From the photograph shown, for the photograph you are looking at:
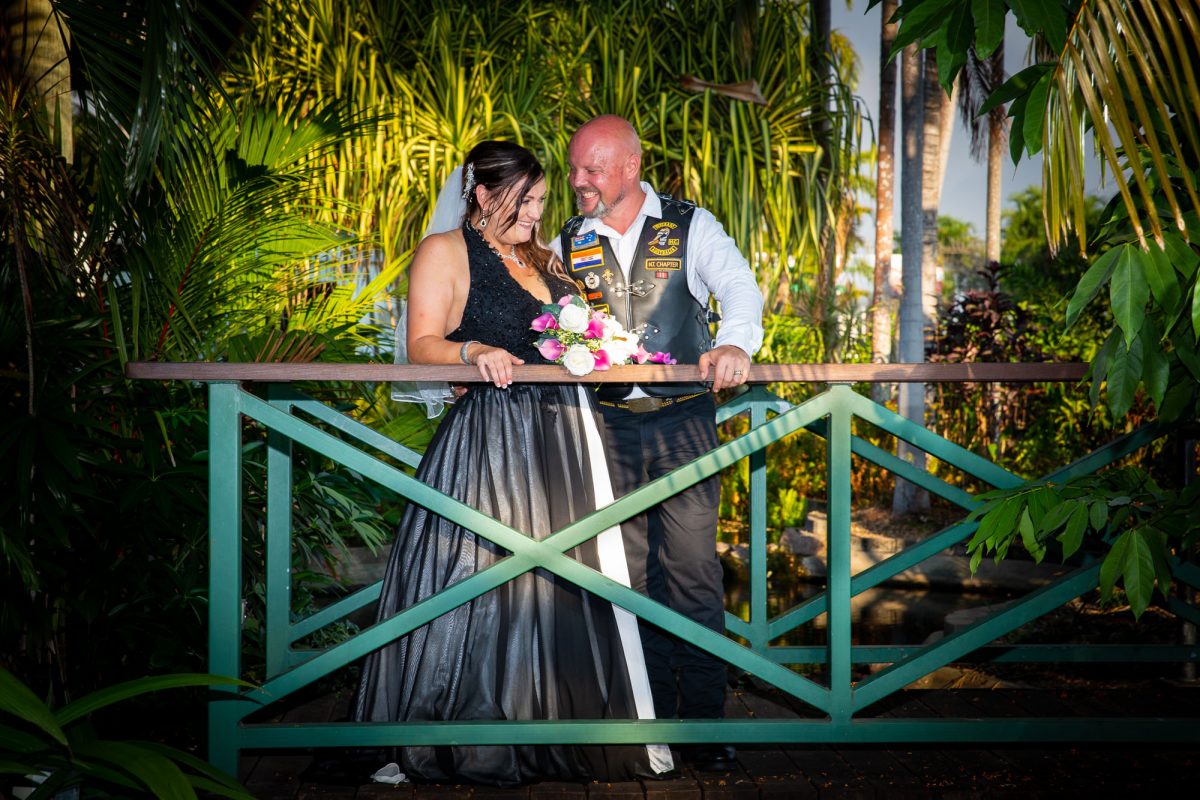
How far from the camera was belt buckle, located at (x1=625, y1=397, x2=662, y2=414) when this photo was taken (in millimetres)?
2779

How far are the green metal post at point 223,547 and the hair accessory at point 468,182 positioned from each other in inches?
32.6

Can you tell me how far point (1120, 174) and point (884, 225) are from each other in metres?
7.06

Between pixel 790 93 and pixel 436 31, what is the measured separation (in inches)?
81.3

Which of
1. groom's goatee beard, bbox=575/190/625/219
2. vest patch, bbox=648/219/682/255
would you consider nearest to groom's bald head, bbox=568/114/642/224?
groom's goatee beard, bbox=575/190/625/219

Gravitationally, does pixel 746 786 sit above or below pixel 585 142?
below

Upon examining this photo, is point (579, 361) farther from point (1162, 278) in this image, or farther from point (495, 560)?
point (1162, 278)

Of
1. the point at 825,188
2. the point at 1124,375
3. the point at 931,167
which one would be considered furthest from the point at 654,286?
the point at 931,167

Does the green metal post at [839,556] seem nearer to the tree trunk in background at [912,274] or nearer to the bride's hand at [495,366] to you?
the bride's hand at [495,366]

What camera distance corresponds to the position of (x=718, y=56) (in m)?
6.36

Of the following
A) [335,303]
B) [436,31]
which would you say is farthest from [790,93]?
[335,303]

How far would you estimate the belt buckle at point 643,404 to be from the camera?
9.12 feet

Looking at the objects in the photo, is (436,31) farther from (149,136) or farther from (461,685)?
(461,685)

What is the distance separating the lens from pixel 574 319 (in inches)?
88.9

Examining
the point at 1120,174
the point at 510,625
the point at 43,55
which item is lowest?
the point at 510,625
